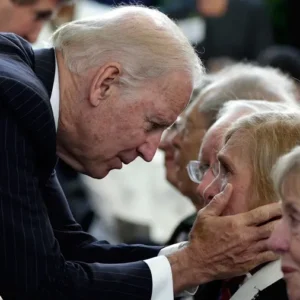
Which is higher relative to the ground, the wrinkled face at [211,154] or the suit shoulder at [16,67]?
the suit shoulder at [16,67]

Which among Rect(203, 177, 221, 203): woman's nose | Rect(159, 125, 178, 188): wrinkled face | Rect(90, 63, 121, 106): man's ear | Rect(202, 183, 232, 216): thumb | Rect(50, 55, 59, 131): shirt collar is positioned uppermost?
Rect(90, 63, 121, 106): man's ear

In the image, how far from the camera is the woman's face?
85.9 inches

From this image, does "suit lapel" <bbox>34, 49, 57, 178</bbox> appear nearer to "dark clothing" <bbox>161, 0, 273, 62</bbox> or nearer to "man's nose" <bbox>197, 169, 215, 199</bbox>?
"man's nose" <bbox>197, 169, 215, 199</bbox>

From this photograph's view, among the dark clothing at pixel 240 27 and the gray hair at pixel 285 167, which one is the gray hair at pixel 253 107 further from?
the dark clothing at pixel 240 27

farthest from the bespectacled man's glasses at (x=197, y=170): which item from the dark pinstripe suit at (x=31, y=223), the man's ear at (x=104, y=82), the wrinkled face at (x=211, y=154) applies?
the dark pinstripe suit at (x=31, y=223)

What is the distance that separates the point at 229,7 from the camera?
25.6 feet

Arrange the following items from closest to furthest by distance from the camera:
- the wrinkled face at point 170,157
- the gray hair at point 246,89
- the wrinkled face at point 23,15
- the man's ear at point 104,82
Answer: the man's ear at point 104,82
the gray hair at point 246,89
the wrinkled face at point 170,157
the wrinkled face at point 23,15

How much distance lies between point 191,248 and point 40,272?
16.0 inches

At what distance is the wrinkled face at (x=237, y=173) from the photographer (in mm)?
2643

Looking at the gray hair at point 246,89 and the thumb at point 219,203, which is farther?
the gray hair at point 246,89

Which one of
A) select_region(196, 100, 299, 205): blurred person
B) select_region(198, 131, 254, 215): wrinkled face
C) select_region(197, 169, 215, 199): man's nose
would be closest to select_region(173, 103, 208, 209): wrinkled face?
select_region(196, 100, 299, 205): blurred person

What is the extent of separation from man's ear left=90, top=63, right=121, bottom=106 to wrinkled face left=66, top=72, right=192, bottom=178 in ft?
0.05

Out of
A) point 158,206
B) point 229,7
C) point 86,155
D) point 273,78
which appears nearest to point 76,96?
point 86,155

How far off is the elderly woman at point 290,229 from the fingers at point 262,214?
24cm
